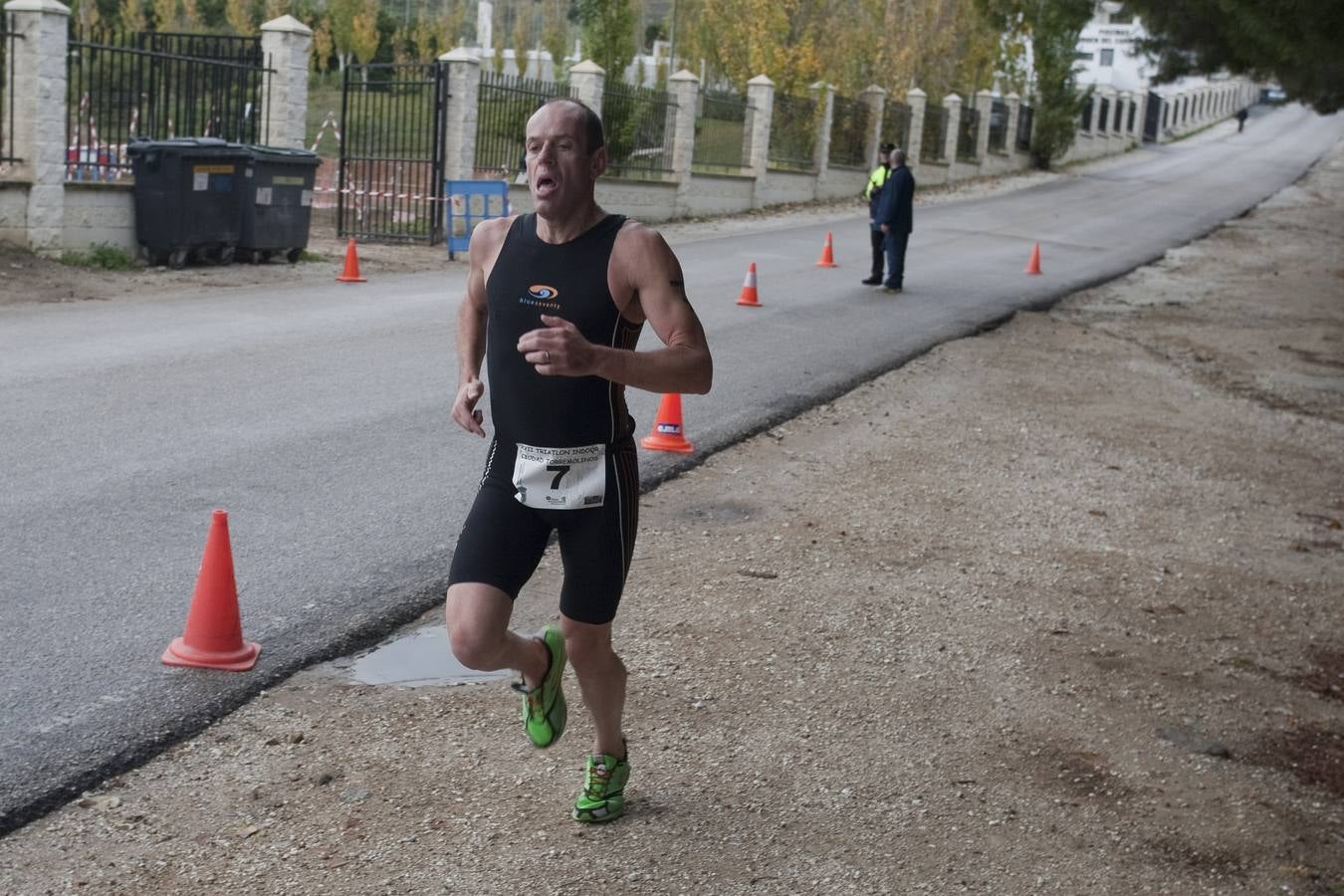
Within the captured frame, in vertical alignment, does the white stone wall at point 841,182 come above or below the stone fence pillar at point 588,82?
below

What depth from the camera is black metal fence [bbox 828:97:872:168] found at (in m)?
38.8

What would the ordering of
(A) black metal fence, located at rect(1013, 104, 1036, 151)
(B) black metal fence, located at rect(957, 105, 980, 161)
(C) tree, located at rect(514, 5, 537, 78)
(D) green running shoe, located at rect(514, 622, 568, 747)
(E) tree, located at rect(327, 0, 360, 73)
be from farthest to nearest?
(C) tree, located at rect(514, 5, 537, 78)
(E) tree, located at rect(327, 0, 360, 73)
(A) black metal fence, located at rect(1013, 104, 1036, 151)
(B) black metal fence, located at rect(957, 105, 980, 161)
(D) green running shoe, located at rect(514, 622, 568, 747)

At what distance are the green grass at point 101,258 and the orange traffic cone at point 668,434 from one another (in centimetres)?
948

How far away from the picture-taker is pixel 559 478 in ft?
12.7

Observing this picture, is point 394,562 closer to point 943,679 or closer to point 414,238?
point 943,679

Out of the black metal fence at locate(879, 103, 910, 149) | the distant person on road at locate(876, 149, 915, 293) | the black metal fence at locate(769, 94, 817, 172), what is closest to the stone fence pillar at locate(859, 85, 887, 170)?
the black metal fence at locate(879, 103, 910, 149)

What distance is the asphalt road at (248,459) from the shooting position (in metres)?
5.09

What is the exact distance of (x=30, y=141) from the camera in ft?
52.7

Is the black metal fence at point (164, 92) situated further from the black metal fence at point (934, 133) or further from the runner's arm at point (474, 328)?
the black metal fence at point (934, 133)

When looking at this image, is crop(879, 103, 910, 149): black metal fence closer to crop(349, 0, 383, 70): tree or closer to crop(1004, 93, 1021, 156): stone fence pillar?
crop(1004, 93, 1021, 156): stone fence pillar

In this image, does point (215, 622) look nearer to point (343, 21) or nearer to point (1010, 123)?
point (1010, 123)

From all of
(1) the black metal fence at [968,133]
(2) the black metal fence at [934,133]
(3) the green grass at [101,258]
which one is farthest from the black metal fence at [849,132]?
(3) the green grass at [101,258]

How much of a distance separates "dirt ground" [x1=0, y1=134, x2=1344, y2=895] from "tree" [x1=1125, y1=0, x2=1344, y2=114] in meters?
6.49

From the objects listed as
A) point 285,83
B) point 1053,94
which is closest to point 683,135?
point 285,83
